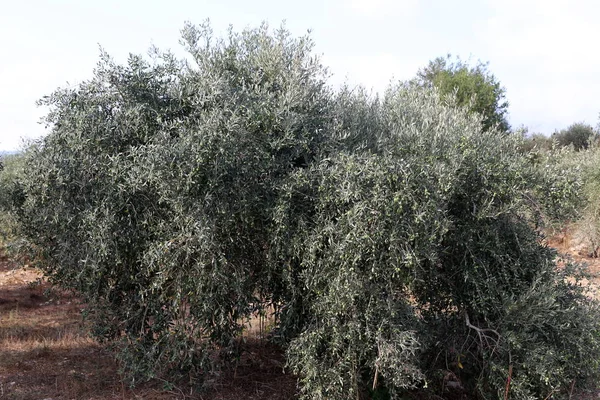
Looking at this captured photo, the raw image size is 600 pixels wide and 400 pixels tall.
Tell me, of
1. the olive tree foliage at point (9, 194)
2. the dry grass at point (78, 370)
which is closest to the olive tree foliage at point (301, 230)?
the dry grass at point (78, 370)

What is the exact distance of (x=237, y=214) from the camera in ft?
15.8

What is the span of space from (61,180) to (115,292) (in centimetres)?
129

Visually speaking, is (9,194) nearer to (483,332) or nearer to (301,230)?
(301,230)

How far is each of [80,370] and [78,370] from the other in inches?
0.9

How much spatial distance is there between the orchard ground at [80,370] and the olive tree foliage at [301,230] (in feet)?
1.60

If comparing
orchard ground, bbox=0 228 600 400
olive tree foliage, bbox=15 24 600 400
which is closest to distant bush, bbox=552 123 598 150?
orchard ground, bbox=0 228 600 400

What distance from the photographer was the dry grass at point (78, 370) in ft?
18.6

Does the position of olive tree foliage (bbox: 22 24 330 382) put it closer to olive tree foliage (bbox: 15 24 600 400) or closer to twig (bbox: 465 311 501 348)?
olive tree foliage (bbox: 15 24 600 400)

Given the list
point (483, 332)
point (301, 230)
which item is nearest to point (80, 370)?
point (301, 230)

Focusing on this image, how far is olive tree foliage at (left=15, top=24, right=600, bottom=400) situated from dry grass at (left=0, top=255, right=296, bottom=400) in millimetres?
482

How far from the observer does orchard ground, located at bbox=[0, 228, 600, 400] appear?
5.65 meters

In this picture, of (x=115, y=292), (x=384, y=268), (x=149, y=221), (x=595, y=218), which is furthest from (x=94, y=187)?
(x=595, y=218)

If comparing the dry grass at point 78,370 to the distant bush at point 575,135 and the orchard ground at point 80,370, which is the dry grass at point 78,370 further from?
the distant bush at point 575,135

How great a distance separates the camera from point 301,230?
4.68 metres
